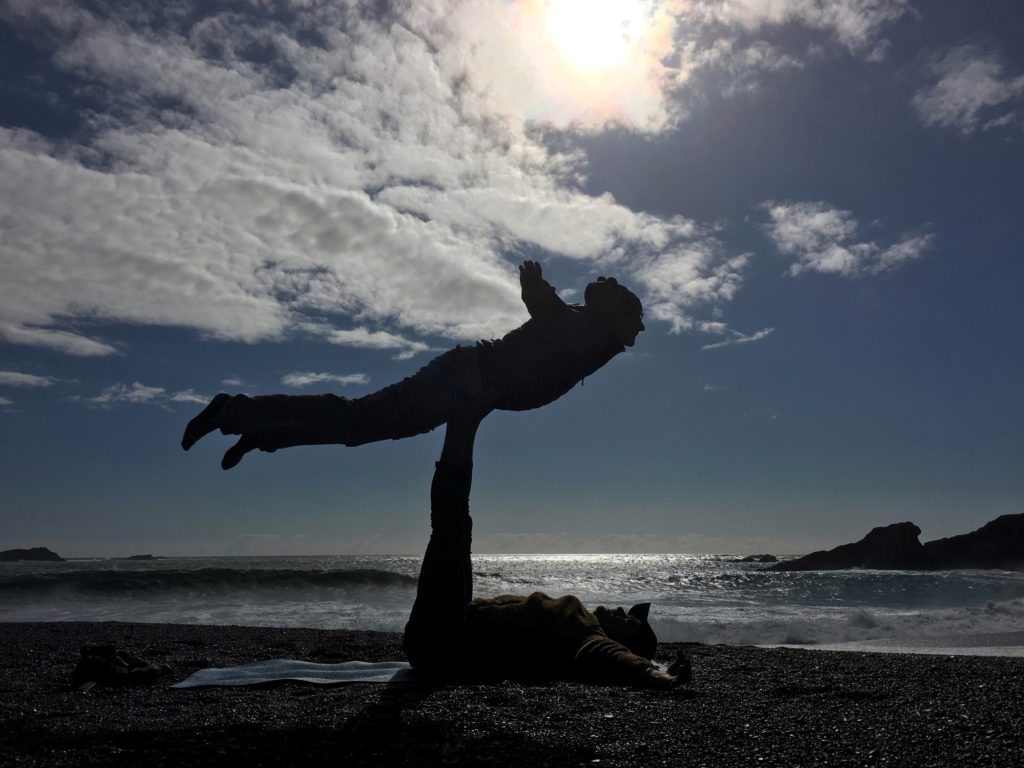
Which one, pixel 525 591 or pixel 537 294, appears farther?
pixel 525 591

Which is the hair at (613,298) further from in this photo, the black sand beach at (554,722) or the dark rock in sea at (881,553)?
the dark rock in sea at (881,553)

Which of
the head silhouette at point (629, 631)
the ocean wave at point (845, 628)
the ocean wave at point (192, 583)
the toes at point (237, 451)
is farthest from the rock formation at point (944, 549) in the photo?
the toes at point (237, 451)

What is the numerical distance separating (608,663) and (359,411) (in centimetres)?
267

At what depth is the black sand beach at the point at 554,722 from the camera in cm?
312

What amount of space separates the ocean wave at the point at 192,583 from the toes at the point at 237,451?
→ 807 inches

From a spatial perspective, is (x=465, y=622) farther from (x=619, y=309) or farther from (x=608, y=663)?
(x=619, y=309)

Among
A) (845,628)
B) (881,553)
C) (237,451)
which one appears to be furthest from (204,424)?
(881,553)

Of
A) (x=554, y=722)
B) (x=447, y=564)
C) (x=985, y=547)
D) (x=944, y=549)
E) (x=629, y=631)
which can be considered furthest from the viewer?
(x=944, y=549)

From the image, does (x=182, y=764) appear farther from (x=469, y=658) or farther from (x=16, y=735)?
(x=469, y=658)

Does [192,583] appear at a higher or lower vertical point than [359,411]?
lower

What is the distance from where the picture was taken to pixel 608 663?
5262 mm

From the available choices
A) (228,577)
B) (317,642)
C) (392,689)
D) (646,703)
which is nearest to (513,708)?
(646,703)

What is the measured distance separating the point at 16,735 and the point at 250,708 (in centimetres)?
119

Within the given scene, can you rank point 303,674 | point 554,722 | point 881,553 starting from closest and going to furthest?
point 554,722 < point 303,674 < point 881,553
